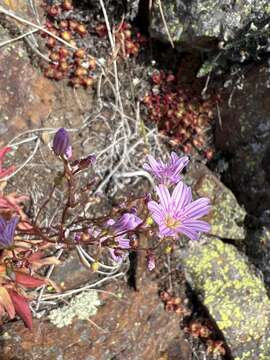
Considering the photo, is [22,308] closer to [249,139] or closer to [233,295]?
[233,295]

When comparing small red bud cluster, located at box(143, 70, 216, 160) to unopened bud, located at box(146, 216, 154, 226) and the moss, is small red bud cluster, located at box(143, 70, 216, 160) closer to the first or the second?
the moss

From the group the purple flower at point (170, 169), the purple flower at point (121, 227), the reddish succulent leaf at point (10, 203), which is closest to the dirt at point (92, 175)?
the reddish succulent leaf at point (10, 203)

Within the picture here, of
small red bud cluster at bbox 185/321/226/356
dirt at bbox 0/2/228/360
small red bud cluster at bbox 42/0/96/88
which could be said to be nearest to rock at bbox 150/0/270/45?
dirt at bbox 0/2/228/360

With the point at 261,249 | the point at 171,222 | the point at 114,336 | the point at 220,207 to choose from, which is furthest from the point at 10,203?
the point at 261,249

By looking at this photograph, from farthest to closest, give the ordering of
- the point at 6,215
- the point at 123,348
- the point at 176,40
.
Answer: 1. the point at 176,40
2. the point at 123,348
3. the point at 6,215

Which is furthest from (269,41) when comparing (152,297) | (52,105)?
(152,297)

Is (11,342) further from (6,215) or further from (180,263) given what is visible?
(180,263)
